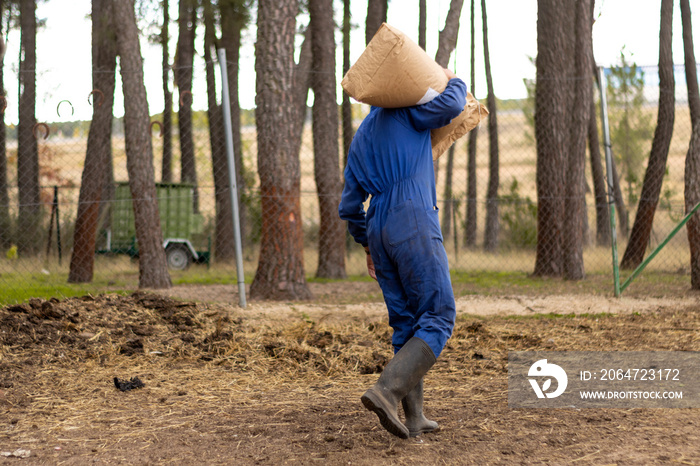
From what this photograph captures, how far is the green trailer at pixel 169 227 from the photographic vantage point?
13.9 meters

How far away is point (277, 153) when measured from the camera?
7621 mm

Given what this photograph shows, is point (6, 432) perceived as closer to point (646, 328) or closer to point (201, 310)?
point (201, 310)

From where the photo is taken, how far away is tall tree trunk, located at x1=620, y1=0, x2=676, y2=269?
35.0 feet

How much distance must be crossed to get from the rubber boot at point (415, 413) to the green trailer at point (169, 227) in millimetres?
10972

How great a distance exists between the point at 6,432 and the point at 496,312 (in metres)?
5.10

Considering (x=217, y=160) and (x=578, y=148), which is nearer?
(x=578, y=148)

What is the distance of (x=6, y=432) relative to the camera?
10.9ft

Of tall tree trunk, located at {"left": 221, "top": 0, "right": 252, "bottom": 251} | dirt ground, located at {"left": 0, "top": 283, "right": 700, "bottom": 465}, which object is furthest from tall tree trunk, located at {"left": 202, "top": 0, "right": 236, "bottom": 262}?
dirt ground, located at {"left": 0, "top": 283, "right": 700, "bottom": 465}

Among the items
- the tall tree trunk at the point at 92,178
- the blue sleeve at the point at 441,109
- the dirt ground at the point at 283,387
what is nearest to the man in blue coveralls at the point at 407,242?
the blue sleeve at the point at 441,109

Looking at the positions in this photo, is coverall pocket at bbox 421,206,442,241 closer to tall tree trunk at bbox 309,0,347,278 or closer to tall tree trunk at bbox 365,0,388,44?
tall tree trunk at bbox 309,0,347,278

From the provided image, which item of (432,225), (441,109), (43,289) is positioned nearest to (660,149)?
(441,109)

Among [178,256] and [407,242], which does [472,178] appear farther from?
[407,242]

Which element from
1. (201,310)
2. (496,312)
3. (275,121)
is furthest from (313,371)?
(275,121)

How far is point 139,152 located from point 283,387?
5.57 meters
